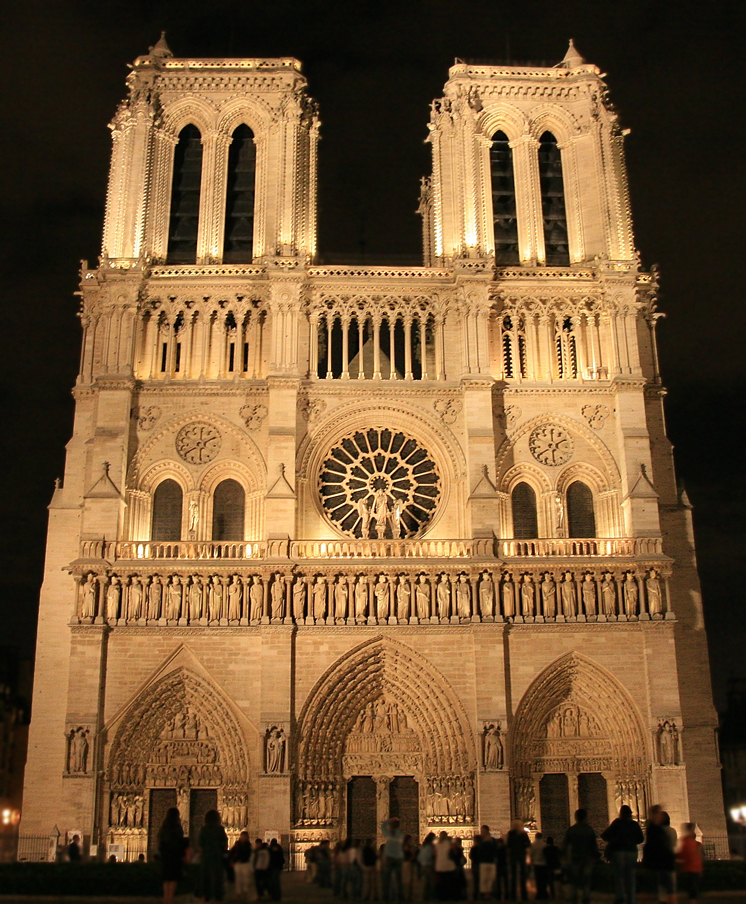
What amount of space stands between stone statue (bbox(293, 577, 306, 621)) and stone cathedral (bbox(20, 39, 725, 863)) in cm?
10

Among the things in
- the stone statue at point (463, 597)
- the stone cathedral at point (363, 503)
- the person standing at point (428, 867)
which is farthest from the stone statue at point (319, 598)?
the person standing at point (428, 867)

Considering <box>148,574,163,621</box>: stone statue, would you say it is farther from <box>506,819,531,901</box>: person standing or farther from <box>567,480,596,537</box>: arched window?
<box>506,819,531,901</box>: person standing

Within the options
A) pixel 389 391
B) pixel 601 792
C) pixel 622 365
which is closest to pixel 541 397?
pixel 622 365

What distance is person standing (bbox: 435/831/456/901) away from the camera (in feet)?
46.1

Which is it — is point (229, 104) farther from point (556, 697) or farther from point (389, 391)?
point (556, 697)

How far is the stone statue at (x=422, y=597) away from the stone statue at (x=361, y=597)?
110cm

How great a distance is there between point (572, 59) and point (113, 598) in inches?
734

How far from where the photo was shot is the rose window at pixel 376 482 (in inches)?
990

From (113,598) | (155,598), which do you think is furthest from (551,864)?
(113,598)

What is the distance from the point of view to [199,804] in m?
22.7

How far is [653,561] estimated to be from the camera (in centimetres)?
2362

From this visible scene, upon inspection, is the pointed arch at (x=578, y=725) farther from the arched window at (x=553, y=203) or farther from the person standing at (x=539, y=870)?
the arched window at (x=553, y=203)

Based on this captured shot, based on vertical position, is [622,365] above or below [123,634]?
above

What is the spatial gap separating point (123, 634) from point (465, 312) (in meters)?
10.8
